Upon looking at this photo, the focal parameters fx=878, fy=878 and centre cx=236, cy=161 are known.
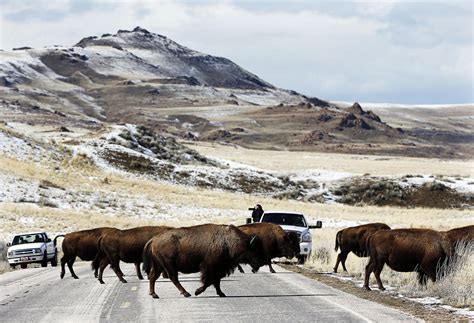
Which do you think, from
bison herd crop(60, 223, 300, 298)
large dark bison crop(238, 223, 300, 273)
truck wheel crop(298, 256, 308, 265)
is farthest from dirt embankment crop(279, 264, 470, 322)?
truck wheel crop(298, 256, 308, 265)

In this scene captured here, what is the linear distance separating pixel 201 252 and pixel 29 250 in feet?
58.8

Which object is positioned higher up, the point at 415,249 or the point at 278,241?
the point at 415,249

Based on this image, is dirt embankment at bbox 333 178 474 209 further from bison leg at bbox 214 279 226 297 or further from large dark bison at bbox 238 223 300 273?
bison leg at bbox 214 279 226 297

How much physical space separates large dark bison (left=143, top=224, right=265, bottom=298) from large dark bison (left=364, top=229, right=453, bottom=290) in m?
3.26

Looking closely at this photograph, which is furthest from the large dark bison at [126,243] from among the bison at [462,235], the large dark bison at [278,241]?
the bison at [462,235]

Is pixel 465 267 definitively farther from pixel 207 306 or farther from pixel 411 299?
pixel 207 306

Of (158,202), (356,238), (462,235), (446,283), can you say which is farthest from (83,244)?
(158,202)

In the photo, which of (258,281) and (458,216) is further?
(458,216)

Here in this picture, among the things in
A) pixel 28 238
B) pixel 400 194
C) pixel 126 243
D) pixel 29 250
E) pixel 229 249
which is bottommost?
pixel 29 250

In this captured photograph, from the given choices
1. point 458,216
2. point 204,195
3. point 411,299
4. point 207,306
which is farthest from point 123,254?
point 204,195

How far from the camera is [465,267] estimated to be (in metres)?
18.7

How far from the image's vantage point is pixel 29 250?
33812 mm

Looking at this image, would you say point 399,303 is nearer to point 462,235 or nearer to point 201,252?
point 462,235

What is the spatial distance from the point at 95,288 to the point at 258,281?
4310 mm
